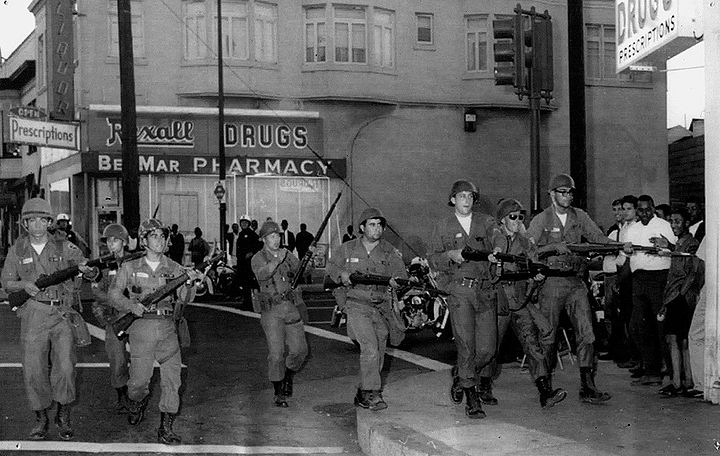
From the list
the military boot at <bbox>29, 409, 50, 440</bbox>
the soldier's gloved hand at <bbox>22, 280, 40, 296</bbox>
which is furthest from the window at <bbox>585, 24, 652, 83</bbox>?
the military boot at <bbox>29, 409, 50, 440</bbox>

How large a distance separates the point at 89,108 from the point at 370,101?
7.94 m

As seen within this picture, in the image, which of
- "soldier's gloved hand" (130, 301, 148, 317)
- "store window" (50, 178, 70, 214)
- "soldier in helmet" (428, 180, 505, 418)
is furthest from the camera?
"store window" (50, 178, 70, 214)

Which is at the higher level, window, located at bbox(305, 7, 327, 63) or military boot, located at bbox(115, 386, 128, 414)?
window, located at bbox(305, 7, 327, 63)

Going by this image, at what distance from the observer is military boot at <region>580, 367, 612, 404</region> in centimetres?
892

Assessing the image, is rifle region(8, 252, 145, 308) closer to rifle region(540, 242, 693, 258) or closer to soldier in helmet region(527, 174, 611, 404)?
soldier in helmet region(527, 174, 611, 404)

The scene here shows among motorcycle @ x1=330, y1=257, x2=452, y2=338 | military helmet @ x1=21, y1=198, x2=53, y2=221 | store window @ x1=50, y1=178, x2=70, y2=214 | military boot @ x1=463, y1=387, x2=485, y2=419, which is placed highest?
store window @ x1=50, y1=178, x2=70, y2=214

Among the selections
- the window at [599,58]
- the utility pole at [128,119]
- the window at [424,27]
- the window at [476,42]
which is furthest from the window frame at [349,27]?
the utility pole at [128,119]

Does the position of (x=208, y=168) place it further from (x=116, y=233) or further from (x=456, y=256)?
(x=456, y=256)

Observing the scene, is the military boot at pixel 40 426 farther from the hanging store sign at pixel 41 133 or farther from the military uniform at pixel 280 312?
the hanging store sign at pixel 41 133

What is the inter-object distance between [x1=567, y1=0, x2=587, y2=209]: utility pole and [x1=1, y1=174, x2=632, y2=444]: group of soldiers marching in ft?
11.3

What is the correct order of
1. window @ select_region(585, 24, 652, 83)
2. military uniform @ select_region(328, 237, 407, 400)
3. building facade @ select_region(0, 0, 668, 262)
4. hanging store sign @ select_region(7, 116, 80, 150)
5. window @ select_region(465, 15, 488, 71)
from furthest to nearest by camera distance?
window @ select_region(585, 24, 652, 83) → window @ select_region(465, 15, 488, 71) → building facade @ select_region(0, 0, 668, 262) → hanging store sign @ select_region(7, 116, 80, 150) → military uniform @ select_region(328, 237, 407, 400)

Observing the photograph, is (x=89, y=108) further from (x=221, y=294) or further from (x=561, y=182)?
(x=561, y=182)

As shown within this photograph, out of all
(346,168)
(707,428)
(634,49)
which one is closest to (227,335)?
(634,49)

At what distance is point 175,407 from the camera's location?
8.09m
